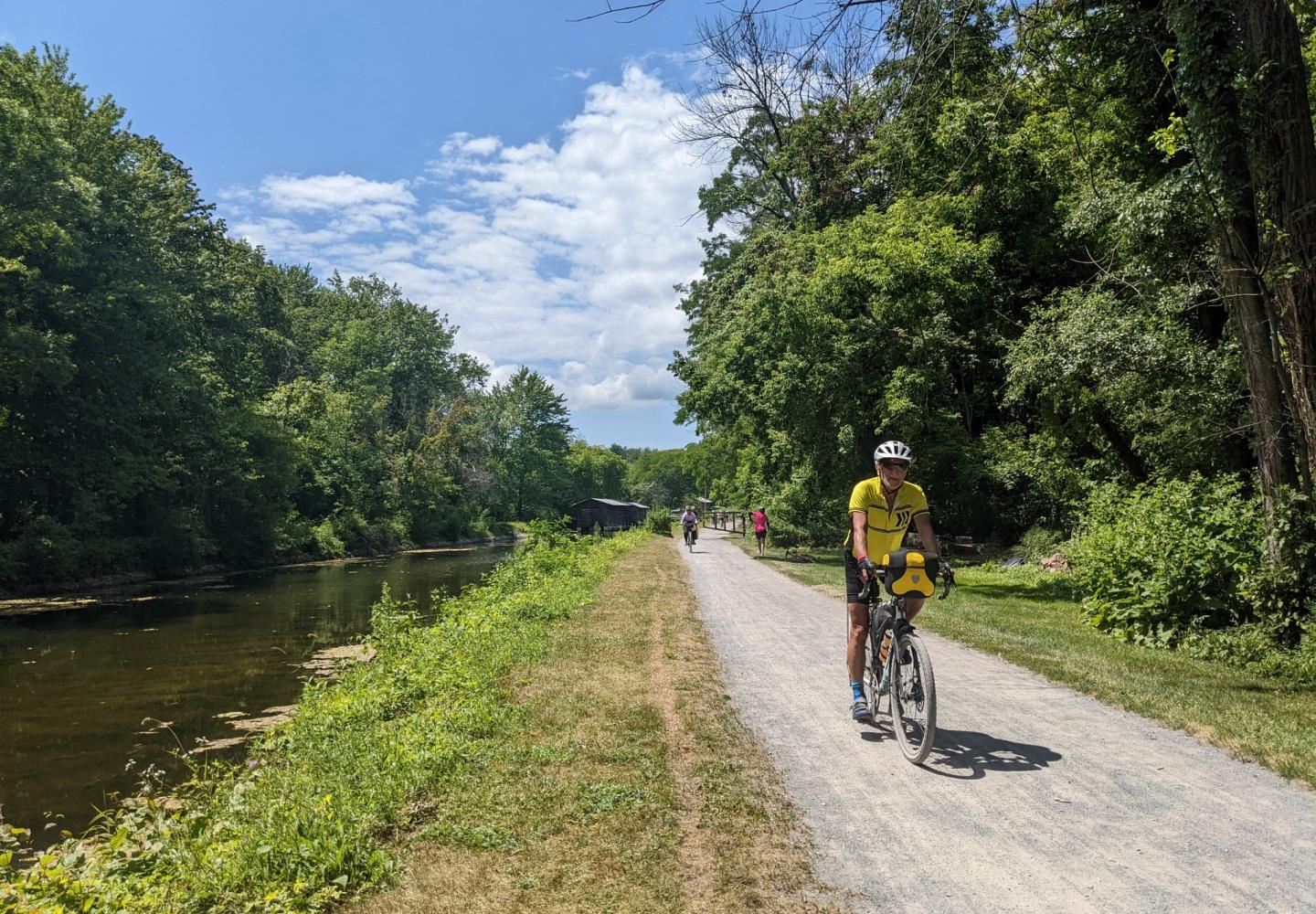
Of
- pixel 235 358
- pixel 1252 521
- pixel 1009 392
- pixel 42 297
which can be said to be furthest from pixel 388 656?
pixel 235 358

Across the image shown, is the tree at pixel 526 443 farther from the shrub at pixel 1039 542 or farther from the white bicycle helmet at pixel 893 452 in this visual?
the white bicycle helmet at pixel 893 452

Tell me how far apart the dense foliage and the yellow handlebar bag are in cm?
412

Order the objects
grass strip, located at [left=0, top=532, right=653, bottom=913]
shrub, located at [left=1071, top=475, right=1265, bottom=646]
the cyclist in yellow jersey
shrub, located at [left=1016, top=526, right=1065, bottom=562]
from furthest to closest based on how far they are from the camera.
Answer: shrub, located at [left=1016, top=526, right=1065, bottom=562], shrub, located at [left=1071, top=475, right=1265, bottom=646], the cyclist in yellow jersey, grass strip, located at [left=0, top=532, right=653, bottom=913]

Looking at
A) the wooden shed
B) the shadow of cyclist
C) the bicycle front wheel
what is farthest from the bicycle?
the wooden shed

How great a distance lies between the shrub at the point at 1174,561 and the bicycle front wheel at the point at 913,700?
19.8 ft

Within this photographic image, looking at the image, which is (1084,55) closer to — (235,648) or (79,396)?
(235,648)

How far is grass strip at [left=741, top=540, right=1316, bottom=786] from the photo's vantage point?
566 cm

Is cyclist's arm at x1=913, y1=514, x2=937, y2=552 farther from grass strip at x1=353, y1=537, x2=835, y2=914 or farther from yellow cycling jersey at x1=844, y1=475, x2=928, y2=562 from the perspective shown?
grass strip at x1=353, y1=537, x2=835, y2=914

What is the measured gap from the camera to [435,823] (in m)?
4.65

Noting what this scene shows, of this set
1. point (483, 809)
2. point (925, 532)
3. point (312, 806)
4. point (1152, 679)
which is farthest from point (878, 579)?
point (312, 806)

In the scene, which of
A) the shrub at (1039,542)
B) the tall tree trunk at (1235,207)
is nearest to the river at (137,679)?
the tall tree trunk at (1235,207)

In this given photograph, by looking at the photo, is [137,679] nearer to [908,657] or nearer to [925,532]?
[908,657]

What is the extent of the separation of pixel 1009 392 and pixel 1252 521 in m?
7.48

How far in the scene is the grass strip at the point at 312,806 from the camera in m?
A: 4.15
